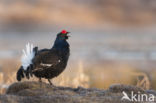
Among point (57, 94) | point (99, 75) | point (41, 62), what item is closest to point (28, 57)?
point (41, 62)

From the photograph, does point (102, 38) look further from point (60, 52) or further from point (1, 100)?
point (1, 100)

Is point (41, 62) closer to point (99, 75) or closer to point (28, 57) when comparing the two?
point (28, 57)

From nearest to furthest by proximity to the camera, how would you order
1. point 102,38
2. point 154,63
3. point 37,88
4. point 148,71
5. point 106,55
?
1. point 37,88
2. point 148,71
3. point 154,63
4. point 106,55
5. point 102,38

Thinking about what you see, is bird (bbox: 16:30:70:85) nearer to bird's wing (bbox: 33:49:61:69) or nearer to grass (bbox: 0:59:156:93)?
bird's wing (bbox: 33:49:61:69)

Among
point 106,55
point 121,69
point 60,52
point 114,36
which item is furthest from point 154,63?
point 114,36

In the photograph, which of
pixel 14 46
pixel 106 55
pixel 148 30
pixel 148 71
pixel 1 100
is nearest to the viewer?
pixel 1 100

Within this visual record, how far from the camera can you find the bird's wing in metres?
9.28

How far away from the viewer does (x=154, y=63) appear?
2048cm

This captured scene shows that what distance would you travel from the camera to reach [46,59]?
939cm

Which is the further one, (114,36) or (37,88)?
(114,36)

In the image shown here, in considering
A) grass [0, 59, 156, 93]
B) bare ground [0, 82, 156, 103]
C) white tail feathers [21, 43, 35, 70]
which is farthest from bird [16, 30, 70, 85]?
Result: grass [0, 59, 156, 93]

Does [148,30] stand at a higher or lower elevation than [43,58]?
higher

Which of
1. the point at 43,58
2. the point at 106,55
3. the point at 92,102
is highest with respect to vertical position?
the point at 106,55

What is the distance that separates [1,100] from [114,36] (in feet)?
92.5
